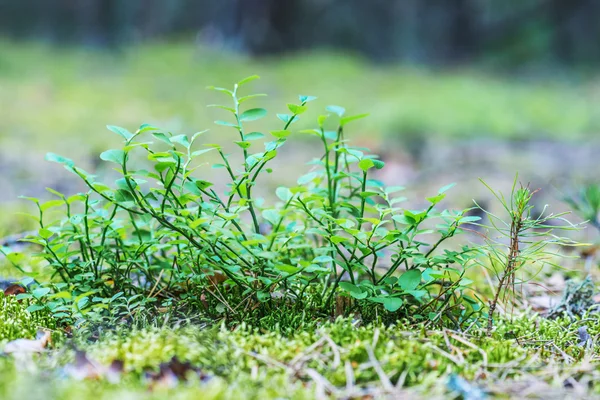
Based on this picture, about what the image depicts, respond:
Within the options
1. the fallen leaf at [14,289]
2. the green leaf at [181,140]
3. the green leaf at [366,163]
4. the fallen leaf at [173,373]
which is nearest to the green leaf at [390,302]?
the green leaf at [366,163]

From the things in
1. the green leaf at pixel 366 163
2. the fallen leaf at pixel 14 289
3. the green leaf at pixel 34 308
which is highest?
the green leaf at pixel 366 163

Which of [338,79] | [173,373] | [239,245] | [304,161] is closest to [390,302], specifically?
[239,245]

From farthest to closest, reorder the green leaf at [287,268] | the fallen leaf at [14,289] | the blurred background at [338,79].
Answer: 1. the blurred background at [338,79]
2. the fallen leaf at [14,289]
3. the green leaf at [287,268]

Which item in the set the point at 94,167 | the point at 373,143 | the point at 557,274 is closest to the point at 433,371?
the point at 557,274

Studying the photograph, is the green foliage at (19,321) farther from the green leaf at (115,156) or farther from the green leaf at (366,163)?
the green leaf at (366,163)

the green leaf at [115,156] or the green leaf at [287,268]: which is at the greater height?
the green leaf at [115,156]

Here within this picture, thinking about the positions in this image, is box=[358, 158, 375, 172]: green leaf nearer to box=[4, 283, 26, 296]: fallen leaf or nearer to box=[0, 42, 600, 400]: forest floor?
box=[0, 42, 600, 400]: forest floor

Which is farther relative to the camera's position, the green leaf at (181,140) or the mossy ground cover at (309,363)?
the green leaf at (181,140)

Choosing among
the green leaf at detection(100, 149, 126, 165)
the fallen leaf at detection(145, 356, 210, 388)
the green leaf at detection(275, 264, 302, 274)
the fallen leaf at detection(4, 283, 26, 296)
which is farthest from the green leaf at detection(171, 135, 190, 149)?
the fallen leaf at detection(4, 283, 26, 296)
